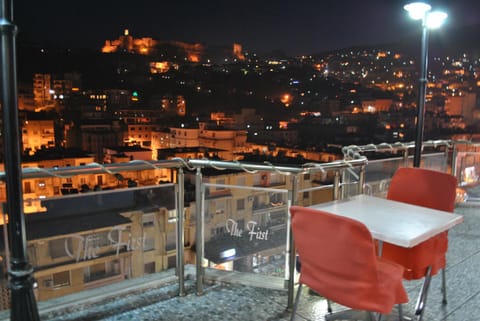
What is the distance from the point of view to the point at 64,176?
99.3 inches

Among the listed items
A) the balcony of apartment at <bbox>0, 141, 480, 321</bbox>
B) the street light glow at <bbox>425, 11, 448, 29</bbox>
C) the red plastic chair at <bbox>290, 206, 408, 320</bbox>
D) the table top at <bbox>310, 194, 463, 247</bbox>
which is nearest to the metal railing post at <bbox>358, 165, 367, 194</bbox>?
the balcony of apartment at <bbox>0, 141, 480, 321</bbox>

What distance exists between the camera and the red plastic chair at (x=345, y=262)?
72.8 inches

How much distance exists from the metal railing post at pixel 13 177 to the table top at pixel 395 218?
6.19ft

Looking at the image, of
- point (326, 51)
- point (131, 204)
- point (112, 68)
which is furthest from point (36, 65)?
point (131, 204)

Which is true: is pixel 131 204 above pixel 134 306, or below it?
above

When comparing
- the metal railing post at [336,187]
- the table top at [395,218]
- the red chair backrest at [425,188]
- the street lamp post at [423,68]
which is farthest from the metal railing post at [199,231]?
the street lamp post at [423,68]

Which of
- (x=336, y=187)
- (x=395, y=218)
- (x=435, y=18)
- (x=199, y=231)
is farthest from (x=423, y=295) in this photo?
(x=435, y=18)

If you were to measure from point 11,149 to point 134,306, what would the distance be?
1.59 m

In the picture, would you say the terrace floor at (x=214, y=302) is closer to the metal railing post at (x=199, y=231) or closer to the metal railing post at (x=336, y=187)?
the metal railing post at (x=199, y=231)

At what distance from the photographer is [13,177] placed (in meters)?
1.92

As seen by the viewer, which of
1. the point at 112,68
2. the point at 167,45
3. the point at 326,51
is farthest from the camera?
the point at 167,45

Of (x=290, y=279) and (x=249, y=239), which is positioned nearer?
(x=290, y=279)

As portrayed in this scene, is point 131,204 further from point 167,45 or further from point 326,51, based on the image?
point 167,45

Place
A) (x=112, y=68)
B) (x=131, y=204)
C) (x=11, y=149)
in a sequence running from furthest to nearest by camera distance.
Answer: (x=112, y=68), (x=131, y=204), (x=11, y=149)
